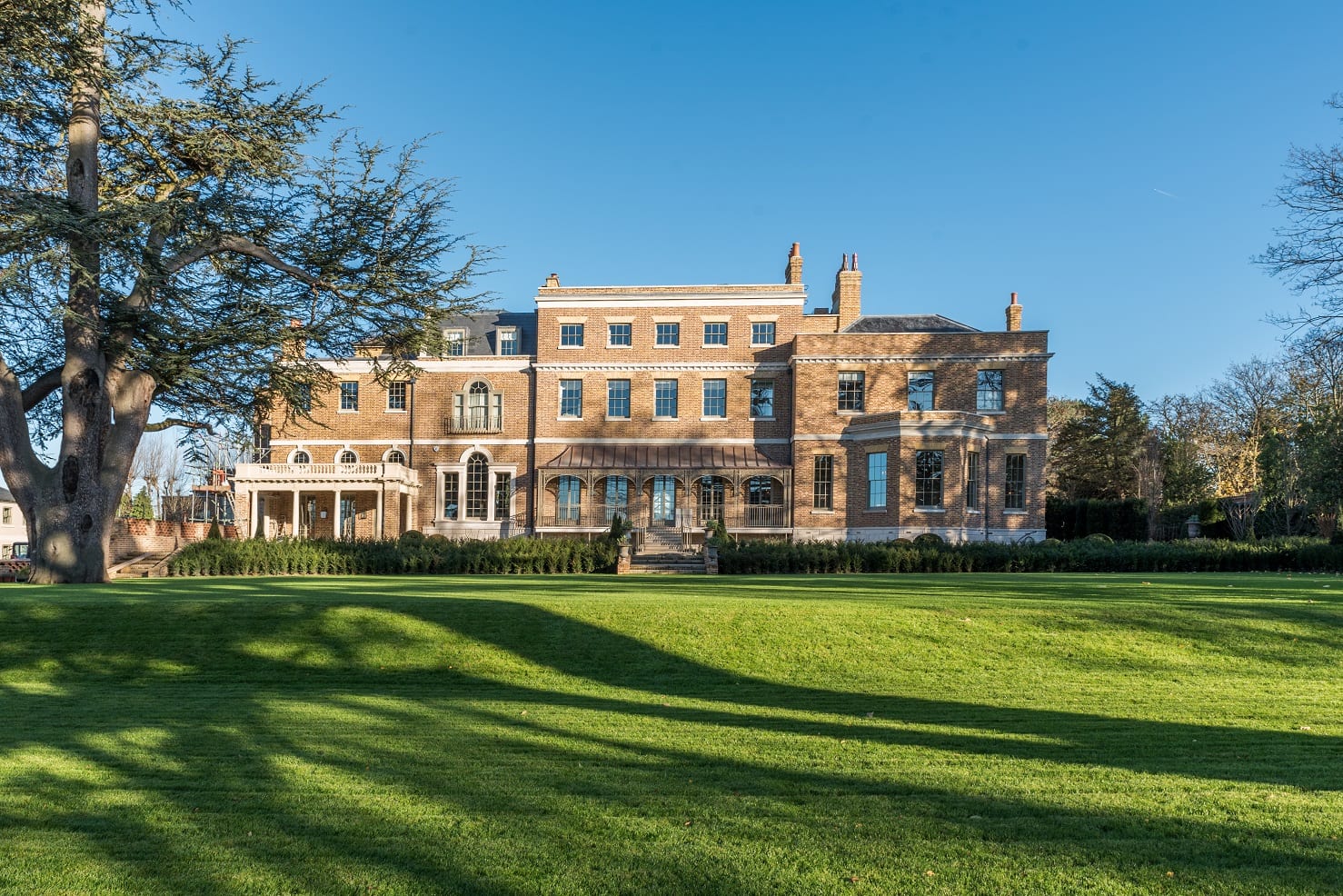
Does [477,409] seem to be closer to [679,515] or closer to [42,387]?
[679,515]

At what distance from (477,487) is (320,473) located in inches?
238

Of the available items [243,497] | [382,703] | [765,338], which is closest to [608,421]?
[765,338]

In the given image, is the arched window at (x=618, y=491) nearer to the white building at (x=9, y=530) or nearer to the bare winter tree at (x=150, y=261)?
the bare winter tree at (x=150, y=261)

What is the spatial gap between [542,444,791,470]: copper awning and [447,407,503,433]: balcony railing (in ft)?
10.2

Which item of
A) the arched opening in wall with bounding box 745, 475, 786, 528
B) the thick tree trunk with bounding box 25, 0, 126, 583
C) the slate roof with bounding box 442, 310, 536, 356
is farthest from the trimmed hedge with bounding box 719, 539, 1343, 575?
the slate roof with bounding box 442, 310, 536, 356

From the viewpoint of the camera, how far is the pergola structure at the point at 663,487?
1304 inches

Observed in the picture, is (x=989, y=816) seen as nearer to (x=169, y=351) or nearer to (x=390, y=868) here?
(x=390, y=868)

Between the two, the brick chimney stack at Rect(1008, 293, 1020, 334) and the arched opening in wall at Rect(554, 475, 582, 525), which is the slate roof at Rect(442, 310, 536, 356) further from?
the brick chimney stack at Rect(1008, 293, 1020, 334)

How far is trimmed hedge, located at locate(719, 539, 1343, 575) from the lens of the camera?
23891 millimetres

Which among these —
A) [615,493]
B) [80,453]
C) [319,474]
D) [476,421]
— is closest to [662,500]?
[615,493]

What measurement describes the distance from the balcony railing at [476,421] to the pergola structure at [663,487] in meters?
3.19

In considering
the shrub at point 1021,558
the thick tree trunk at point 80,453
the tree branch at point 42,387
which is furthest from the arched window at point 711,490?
the tree branch at point 42,387

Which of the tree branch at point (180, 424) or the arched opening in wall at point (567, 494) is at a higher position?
the tree branch at point (180, 424)

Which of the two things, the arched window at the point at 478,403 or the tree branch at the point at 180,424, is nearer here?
the tree branch at the point at 180,424
